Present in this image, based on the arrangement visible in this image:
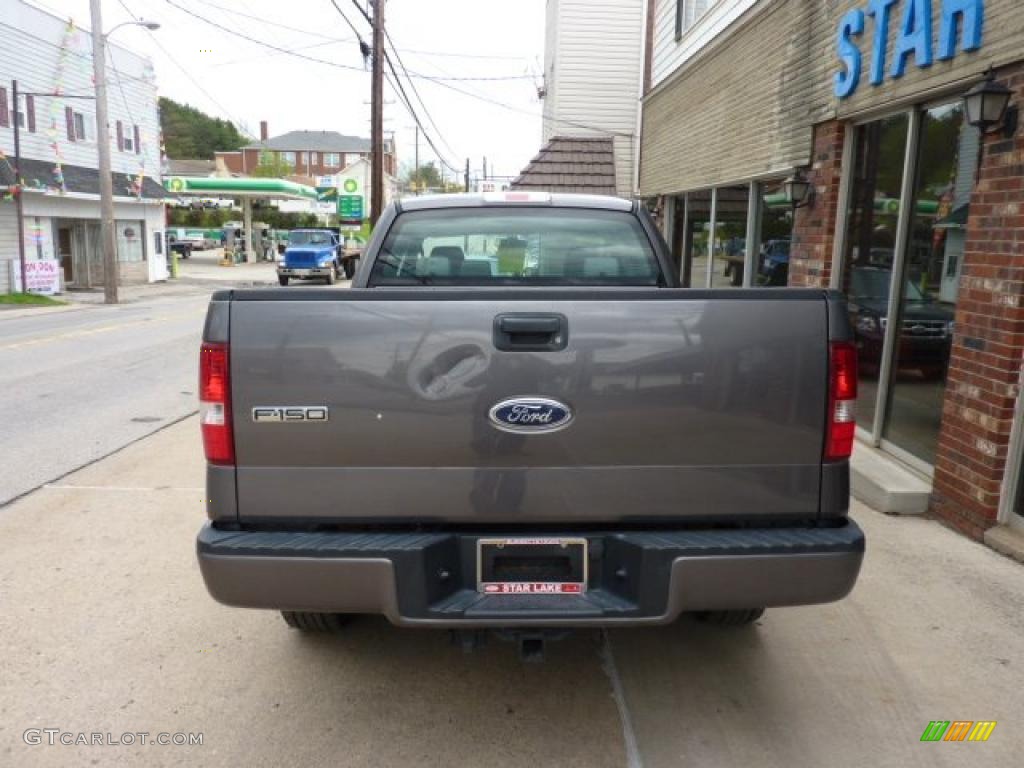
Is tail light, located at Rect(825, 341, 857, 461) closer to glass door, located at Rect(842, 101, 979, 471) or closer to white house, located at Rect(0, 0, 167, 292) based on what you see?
glass door, located at Rect(842, 101, 979, 471)

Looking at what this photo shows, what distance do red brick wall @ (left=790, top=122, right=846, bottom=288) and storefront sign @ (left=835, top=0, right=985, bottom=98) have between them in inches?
19.0

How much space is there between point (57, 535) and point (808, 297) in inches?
174

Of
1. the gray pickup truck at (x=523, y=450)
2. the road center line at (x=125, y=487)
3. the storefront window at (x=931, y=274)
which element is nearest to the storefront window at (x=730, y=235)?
the storefront window at (x=931, y=274)

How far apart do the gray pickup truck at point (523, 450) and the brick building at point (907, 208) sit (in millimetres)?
2616

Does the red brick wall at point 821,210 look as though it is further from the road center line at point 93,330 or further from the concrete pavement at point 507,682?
the road center line at point 93,330

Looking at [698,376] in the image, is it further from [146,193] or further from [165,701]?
[146,193]

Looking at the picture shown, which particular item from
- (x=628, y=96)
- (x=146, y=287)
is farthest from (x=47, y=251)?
(x=628, y=96)

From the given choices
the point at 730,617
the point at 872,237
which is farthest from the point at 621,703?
the point at 872,237

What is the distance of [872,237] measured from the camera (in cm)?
666

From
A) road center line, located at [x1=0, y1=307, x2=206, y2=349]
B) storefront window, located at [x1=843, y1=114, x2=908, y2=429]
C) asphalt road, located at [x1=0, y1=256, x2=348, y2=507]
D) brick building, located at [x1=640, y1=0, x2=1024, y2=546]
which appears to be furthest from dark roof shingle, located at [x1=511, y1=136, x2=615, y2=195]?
storefront window, located at [x1=843, y1=114, x2=908, y2=429]

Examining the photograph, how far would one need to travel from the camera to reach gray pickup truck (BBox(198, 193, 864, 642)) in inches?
102

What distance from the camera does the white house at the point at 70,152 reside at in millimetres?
23516

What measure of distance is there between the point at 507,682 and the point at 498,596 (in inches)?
33.2

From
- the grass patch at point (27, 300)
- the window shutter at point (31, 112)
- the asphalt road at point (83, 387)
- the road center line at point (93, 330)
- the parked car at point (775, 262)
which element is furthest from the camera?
the window shutter at point (31, 112)
